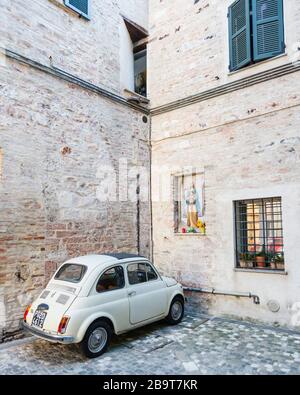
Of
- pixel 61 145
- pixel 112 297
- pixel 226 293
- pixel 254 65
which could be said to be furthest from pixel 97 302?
pixel 254 65

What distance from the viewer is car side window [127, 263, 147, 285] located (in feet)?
19.0

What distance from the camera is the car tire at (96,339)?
481 centimetres

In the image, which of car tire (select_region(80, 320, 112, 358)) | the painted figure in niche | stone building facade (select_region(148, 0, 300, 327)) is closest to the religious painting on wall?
the painted figure in niche

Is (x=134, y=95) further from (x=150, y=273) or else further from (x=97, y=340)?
(x=97, y=340)

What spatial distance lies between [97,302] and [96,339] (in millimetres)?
546

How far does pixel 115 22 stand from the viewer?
8367 mm

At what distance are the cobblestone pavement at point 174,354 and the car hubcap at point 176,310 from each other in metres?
0.32

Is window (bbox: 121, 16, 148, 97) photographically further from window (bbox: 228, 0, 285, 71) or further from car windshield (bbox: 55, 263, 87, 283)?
car windshield (bbox: 55, 263, 87, 283)

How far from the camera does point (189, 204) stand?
8109mm

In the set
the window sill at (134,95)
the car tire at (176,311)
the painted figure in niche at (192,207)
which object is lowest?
the car tire at (176,311)

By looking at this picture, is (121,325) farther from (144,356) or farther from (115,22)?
(115,22)

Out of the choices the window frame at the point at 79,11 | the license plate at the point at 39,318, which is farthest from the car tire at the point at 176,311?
the window frame at the point at 79,11

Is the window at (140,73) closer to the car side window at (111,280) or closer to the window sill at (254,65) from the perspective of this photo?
the window sill at (254,65)

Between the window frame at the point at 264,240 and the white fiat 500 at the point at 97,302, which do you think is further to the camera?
the window frame at the point at 264,240
